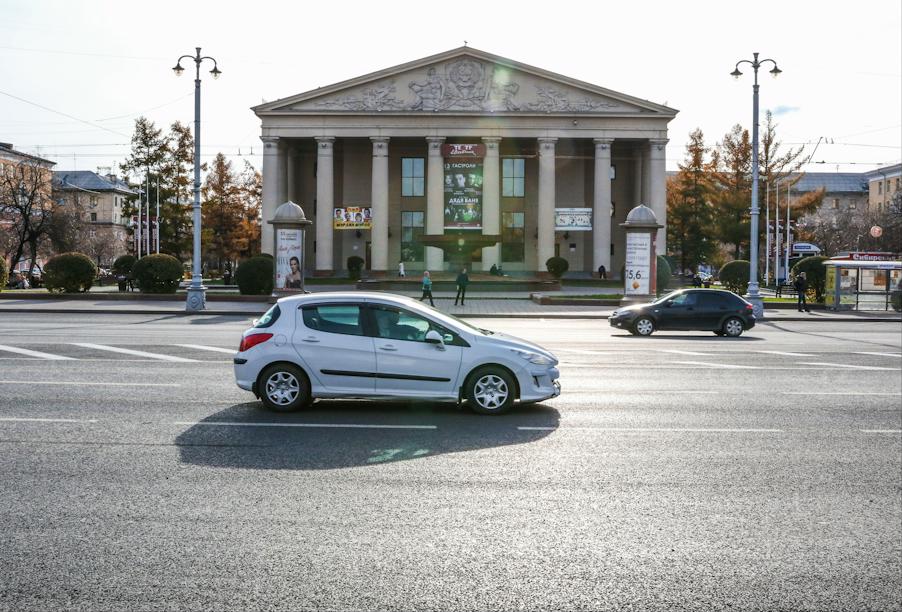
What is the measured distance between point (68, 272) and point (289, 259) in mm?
11882

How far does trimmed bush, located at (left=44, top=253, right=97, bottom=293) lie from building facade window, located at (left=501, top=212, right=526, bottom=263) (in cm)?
3766

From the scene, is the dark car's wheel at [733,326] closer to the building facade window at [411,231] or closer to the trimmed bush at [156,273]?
the trimmed bush at [156,273]

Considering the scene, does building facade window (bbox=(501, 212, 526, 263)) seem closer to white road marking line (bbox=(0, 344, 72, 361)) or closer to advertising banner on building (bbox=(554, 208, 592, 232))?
advertising banner on building (bbox=(554, 208, 592, 232))

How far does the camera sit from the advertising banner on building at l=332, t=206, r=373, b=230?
6644 centimetres

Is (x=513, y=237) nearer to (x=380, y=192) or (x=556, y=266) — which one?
(x=556, y=266)

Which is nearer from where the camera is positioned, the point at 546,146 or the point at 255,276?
the point at 255,276

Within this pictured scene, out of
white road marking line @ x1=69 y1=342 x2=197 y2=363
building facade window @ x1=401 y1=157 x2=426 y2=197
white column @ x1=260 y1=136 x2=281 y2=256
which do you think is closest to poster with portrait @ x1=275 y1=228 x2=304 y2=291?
white road marking line @ x1=69 y1=342 x2=197 y2=363

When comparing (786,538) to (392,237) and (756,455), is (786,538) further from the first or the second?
(392,237)

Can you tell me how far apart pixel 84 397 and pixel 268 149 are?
187 feet

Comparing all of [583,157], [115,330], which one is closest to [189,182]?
[583,157]

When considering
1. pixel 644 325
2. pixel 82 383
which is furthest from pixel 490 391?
pixel 644 325

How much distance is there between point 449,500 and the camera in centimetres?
743

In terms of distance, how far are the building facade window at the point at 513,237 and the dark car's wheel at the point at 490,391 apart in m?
61.4

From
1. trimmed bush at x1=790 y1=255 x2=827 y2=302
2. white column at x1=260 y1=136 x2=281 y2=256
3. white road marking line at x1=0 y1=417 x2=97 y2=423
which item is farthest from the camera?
white column at x1=260 y1=136 x2=281 y2=256
